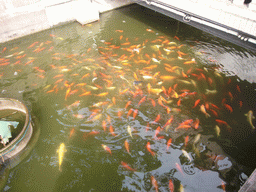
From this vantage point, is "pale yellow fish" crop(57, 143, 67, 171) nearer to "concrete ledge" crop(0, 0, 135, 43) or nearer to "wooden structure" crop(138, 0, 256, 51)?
"wooden structure" crop(138, 0, 256, 51)

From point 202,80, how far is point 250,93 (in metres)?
1.21

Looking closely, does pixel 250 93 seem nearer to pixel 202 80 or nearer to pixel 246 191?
pixel 202 80

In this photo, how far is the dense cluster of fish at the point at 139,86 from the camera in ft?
13.3

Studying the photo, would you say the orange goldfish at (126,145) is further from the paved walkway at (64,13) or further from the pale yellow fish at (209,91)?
the paved walkway at (64,13)

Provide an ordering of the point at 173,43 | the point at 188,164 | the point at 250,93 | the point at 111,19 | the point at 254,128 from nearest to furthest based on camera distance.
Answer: the point at 188,164
the point at 254,128
the point at 250,93
the point at 173,43
the point at 111,19

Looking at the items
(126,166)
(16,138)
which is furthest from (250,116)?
(16,138)

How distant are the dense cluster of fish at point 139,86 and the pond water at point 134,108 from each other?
25 mm

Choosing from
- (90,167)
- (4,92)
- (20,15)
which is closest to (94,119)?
(90,167)

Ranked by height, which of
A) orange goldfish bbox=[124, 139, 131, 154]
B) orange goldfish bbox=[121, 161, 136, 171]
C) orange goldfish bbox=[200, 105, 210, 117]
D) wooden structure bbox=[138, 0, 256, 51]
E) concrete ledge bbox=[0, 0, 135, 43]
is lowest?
orange goldfish bbox=[121, 161, 136, 171]

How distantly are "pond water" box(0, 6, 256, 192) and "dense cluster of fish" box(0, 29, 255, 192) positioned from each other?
3 centimetres

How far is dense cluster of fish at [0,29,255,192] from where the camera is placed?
160 inches

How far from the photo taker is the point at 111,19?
834 cm

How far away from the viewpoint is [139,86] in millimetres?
5027

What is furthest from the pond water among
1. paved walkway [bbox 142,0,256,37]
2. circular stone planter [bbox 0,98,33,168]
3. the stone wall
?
paved walkway [bbox 142,0,256,37]
